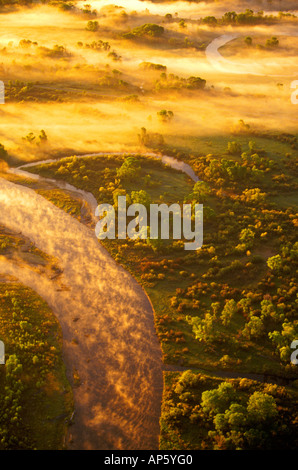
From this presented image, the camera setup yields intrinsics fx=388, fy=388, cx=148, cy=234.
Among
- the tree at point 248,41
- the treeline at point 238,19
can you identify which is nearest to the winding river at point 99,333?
the tree at point 248,41

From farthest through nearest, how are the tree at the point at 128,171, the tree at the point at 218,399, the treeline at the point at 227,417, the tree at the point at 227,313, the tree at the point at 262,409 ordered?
the tree at the point at 128,171, the tree at the point at 227,313, the tree at the point at 218,399, the tree at the point at 262,409, the treeline at the point at 227,417

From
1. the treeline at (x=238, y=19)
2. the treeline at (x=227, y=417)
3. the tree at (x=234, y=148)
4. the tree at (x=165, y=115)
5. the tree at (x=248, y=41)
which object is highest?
the treeline at (x=238, y=19)

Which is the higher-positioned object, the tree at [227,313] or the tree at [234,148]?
the tree at [234,148]

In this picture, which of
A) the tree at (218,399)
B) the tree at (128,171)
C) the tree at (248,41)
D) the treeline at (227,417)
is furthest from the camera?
the tree at (248,41)

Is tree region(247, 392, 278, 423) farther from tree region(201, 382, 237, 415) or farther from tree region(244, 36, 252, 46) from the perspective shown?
tree region(244, 36, 252, 46)

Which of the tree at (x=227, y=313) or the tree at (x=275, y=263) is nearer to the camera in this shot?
the tree at (x=227, y=313)

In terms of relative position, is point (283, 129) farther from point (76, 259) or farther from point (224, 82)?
point (76, 259)

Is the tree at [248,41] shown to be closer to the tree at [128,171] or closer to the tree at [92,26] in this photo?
the tree at [92,26]

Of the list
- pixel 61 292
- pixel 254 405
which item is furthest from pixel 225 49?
pixel 254 405

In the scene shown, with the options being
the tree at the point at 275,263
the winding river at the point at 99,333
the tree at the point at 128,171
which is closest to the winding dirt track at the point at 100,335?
the winding river at the point at 99,333
